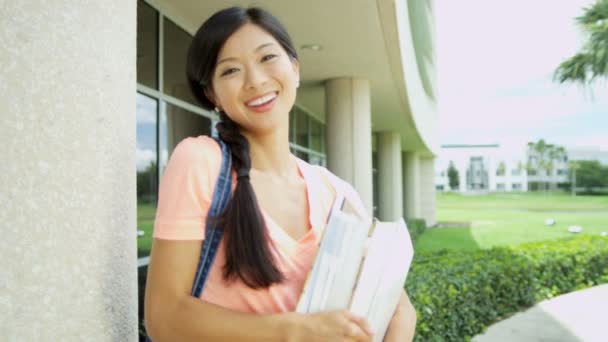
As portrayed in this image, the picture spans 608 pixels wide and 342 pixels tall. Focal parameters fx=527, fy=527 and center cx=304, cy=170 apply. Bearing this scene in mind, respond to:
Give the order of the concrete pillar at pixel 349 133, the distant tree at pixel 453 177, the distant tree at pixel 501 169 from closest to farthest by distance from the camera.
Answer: the concrete pillar at pixel 349 133 < the distant tree at pixel 453 177 < the distant tree at pixel 501 169

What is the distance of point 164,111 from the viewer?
5.80 m

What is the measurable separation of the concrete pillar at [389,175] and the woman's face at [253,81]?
1718 centimetres

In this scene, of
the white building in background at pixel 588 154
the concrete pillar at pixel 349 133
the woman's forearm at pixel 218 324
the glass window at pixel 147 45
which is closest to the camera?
the woman's forearm at pixel 218 324

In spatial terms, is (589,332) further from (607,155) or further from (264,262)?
(607,155)

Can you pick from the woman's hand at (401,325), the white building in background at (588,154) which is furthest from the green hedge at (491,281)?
the white building in background at (588,154)

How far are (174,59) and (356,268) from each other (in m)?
5.41

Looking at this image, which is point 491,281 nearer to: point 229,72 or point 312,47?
point 312,47

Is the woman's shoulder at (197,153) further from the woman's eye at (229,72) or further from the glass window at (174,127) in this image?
the glass window at (174,127)

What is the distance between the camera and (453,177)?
123 meters

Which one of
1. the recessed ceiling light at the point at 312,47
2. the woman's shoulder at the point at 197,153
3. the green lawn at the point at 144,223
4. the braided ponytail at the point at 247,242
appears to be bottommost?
the green lawn at the point at 144,223

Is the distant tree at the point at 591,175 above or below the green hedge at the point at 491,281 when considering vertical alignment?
above

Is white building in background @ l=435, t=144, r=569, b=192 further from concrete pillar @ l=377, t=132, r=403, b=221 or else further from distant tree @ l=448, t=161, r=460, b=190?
concrete pillar @ l=377, t=132, r=403, b=221

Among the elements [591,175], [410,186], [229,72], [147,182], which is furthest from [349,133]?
[591,175]

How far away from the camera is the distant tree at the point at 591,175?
103438 mm
